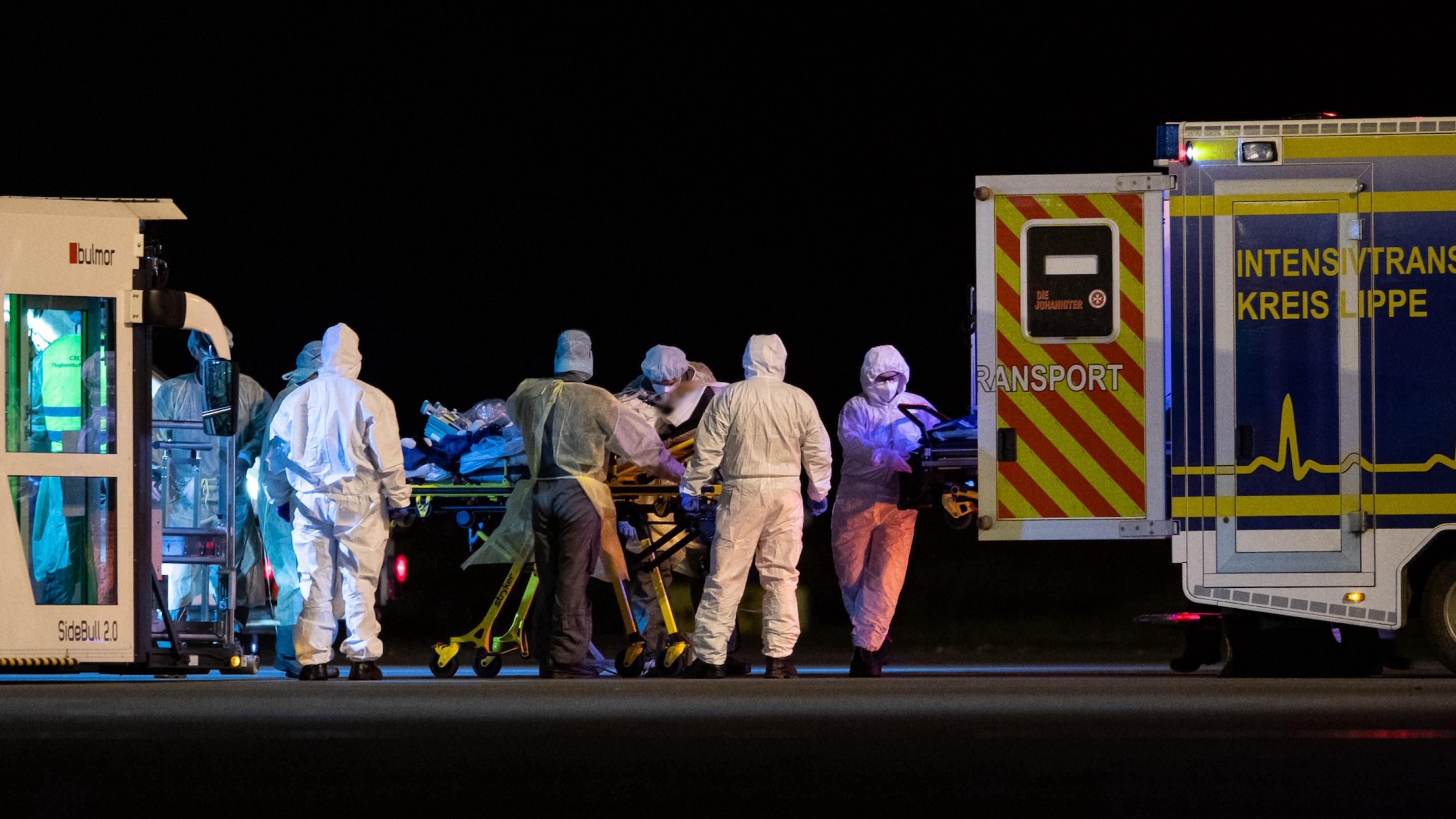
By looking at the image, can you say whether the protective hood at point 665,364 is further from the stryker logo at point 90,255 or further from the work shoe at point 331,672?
the stryker logo at point 90,255

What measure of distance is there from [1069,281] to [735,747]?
4.15 meters

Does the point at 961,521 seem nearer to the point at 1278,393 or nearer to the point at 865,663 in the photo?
the point at 865,663

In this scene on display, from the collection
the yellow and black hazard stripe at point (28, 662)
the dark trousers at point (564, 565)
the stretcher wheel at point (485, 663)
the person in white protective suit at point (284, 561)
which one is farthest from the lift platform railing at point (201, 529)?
the dark trousers at point (564, 565)

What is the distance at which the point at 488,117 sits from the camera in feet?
49.3

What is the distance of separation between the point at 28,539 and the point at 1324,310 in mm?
6359

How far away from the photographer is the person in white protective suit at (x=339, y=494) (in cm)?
1091

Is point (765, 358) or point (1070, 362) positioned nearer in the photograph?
point (1070, 362)

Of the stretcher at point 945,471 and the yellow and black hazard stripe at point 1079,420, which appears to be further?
the stretcher at point 945,471

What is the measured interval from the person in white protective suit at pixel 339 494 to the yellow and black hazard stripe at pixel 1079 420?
11.2 feet

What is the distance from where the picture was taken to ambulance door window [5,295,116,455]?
31.7 ft

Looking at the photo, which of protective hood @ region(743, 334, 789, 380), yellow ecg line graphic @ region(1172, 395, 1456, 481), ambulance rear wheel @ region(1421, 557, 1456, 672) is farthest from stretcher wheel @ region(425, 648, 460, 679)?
ambulance rear wheel @ region(1421, 557, 1456, 672)

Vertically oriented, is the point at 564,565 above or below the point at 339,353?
below

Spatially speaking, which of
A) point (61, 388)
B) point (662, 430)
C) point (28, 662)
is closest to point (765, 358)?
point (662, 430)

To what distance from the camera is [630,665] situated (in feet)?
36.4
